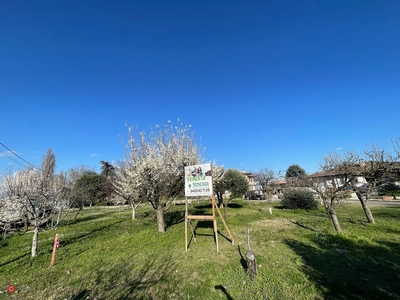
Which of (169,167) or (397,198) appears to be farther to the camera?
(397,198)

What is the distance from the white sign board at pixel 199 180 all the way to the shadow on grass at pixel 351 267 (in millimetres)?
4145

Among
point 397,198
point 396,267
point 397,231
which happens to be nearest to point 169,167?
point 396,267

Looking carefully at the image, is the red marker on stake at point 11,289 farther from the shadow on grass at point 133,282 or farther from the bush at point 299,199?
the bush at point 299,199

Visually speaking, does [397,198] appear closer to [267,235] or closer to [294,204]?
[294,204]

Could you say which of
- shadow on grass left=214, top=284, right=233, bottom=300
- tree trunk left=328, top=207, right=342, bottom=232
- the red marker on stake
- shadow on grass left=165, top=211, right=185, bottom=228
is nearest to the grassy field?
shadow on grass left=214, top=284, right=233, bottom=300

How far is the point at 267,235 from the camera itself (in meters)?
9.55

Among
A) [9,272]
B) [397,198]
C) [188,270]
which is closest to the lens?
[188,270]

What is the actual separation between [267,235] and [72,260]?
8.79 m

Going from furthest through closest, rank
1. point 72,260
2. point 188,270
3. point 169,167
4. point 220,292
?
point 169,167
point 72,260
point 188,270
point 220,292

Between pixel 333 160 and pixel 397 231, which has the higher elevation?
pixel 333 160

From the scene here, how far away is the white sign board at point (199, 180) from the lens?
7.99 m

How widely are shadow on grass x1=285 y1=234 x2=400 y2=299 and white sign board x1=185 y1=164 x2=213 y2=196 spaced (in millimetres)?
4145

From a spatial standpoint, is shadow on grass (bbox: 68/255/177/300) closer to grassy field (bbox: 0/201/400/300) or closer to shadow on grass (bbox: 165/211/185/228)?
grassy field (bbox: 0/201/400/300)

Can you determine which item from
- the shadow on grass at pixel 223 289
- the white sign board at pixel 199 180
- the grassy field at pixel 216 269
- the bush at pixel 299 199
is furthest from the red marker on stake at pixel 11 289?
the bush at pixel 299 199
